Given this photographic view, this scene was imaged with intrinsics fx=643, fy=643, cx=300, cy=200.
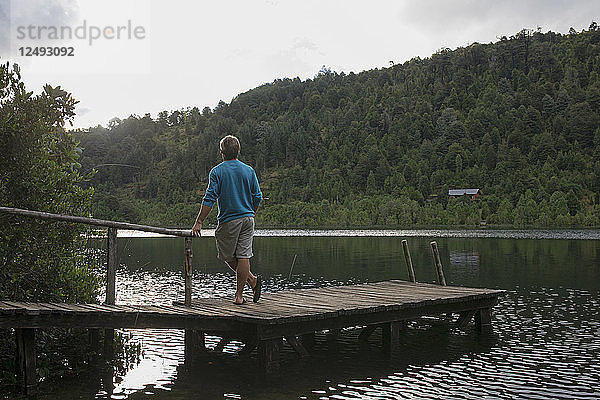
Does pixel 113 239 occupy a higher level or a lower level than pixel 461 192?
lower

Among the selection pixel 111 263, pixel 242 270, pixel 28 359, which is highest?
pixel 111 263

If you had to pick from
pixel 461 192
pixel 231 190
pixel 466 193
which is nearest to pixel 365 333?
pixel 231 190

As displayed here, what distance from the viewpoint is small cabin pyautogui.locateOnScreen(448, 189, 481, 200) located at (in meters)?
114

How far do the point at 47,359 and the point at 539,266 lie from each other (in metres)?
26.5

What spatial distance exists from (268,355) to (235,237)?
209cm

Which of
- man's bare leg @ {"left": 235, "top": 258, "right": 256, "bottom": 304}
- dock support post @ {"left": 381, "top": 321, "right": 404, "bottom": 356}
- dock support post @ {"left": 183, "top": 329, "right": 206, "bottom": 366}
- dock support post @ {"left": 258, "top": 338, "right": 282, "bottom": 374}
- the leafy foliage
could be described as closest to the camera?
the leafy foliage

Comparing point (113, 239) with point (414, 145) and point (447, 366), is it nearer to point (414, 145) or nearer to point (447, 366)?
point (447, 366)

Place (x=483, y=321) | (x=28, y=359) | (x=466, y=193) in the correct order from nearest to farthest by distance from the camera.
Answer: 1. (x=28, y=359)
2. (x=483, y=321)
3. (x=466, y=193)

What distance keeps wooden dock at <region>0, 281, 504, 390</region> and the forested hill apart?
79.9m

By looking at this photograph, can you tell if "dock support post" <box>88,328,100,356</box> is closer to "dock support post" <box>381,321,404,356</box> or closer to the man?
the man

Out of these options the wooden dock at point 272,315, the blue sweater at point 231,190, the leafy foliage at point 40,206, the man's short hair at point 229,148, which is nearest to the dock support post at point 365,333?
the wooden dock at point 272,315

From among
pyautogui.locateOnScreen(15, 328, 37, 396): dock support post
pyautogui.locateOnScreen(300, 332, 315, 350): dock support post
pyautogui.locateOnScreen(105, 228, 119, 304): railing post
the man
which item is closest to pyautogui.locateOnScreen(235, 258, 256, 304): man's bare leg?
the man

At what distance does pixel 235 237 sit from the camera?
411 inches

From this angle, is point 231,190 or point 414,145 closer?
point 231,190
